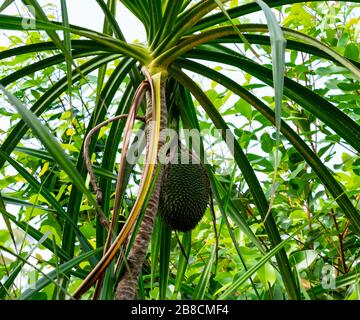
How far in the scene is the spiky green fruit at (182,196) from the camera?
1104 millimetres

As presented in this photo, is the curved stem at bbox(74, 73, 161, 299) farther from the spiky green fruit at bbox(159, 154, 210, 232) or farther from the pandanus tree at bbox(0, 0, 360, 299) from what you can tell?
the spiky green fruit at bbox(159, 154, 210, 232)

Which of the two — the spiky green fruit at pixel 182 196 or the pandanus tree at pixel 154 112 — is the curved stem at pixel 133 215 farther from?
the spiky green fruit at pixel 182 196

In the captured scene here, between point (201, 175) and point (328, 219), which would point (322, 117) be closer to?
point (201, 175)

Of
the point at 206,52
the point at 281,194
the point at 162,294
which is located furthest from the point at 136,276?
the point at 281,194

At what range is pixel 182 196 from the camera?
1.10 m


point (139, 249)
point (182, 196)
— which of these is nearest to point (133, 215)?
point (139, 249)

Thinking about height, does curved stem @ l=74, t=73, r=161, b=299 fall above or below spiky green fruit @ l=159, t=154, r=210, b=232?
below

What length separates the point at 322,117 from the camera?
48.9 inches

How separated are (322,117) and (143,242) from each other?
45 cm

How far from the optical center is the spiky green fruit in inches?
43.4

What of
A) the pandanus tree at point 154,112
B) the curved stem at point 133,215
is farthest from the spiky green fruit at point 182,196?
the curved stem at point 133,215

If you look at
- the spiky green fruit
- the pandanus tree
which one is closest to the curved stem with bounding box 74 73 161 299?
the pandanus tree

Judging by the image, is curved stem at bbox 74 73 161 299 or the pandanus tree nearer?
curved stem at bbox 74 73 161 299

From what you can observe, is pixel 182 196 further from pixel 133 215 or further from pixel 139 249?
pixel 133 215
